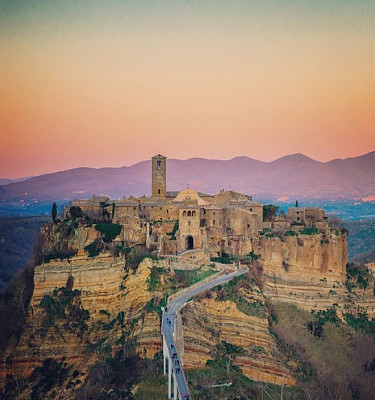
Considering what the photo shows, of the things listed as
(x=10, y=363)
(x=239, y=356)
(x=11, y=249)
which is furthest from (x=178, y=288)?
(x=11, y=249)

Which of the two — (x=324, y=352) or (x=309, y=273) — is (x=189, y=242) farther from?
(x=324, y=352)

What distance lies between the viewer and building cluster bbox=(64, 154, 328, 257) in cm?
4562

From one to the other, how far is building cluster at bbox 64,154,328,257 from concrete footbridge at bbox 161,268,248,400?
608 centimetres

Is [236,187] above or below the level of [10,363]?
above

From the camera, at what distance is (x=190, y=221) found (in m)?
46.0

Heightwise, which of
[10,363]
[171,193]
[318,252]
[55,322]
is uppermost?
[171,193]

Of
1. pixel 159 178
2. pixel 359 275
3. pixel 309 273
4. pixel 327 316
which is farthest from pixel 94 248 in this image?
pixel 359 275

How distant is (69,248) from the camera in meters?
44.2

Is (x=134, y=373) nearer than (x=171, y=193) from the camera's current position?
Yes

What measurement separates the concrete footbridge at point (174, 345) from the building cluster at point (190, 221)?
19.9ft

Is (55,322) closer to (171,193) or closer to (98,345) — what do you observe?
(98,345)

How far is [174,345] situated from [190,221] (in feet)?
48.6

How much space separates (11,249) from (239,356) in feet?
181

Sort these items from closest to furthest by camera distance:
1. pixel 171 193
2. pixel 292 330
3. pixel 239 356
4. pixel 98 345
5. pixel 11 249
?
pixel 239 356, pixel 98 345, pixel 292 330, pixel 171 193, pixel 11 249
